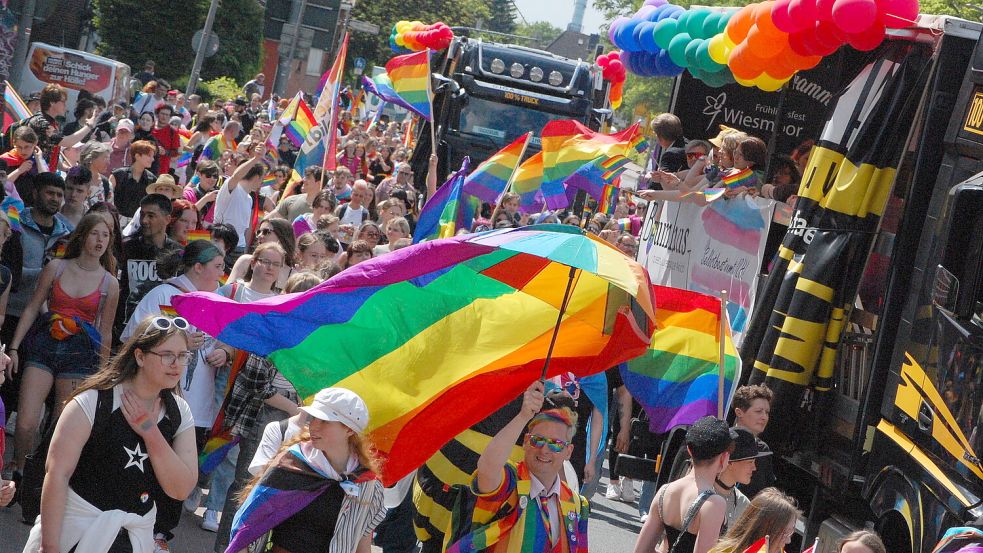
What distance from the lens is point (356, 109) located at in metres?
41.3

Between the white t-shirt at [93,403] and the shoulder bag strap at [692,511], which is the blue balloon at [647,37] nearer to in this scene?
the shoulder bag strap at [692,511]

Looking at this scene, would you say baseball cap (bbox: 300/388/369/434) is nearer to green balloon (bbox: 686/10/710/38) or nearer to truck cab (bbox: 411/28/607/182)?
green balloon (bbox: 686/10/710/38)

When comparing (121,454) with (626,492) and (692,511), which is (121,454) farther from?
(626,492)

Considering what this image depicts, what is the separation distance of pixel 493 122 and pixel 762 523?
17.2 m

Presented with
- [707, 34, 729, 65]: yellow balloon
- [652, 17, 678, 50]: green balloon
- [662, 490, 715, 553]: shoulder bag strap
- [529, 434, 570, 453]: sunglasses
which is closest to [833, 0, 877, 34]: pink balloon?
[707, 34, 729, 65]: yellow balloon

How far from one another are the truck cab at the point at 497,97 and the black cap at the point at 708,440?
1629 cm

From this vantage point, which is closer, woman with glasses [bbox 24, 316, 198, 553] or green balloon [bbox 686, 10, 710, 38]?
woman with glasses [bbox 24, 316, 198, 553]

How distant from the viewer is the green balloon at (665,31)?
1160 cm

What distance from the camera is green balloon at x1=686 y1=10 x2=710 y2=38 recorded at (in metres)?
11.0

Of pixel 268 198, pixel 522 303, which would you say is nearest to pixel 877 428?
pixel 522 303

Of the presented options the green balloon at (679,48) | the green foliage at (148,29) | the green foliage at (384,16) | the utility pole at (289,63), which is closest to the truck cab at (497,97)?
the utility pole at (289,63)

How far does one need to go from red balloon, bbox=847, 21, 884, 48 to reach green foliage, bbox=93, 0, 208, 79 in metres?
36.1

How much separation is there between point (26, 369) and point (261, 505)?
356 centimetres

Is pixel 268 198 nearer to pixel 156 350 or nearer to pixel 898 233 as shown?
pixel 898 233
